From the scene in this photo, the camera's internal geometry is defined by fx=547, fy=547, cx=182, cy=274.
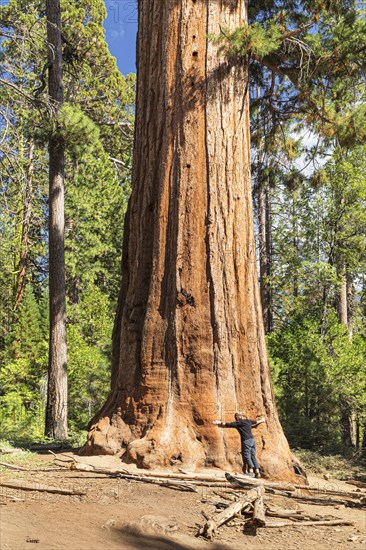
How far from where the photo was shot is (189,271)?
283 inches

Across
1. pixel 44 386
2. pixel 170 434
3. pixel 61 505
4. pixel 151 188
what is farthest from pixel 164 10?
pixel 44 386

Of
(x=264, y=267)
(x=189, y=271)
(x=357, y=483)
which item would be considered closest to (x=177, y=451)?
(x=189, y=271)

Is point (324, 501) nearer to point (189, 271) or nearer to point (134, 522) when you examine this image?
point (134, 522)

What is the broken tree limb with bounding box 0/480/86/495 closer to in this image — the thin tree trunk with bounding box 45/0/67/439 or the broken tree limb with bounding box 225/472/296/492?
the broken tree limb with bounding box 225/472/296/492

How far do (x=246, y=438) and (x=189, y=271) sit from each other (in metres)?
2.21

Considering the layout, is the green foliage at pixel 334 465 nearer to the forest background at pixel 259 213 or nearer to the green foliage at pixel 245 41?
the forest background at pixel 259 213

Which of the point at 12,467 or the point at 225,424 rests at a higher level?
the point at 225,424

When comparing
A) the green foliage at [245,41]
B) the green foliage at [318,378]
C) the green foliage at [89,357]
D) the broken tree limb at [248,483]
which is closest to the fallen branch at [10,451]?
the broken tree limb at [248,483]

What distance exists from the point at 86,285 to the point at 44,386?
545 centimetres

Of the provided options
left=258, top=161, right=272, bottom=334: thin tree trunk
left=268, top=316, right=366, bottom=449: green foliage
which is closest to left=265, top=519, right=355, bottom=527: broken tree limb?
left=268, top=316, right=366, bottom=449: green foliage

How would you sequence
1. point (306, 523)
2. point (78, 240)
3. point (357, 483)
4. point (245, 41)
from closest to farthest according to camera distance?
point (306, 523), point (245, 41), point (357, 483), point (78, 240)

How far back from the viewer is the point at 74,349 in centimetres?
1755

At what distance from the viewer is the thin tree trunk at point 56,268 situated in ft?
41.4

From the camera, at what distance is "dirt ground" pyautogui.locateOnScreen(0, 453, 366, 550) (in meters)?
4.02
